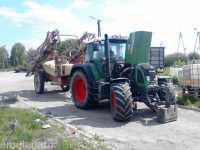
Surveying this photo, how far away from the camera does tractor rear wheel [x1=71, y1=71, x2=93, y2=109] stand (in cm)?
1130

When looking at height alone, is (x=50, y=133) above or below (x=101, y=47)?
below

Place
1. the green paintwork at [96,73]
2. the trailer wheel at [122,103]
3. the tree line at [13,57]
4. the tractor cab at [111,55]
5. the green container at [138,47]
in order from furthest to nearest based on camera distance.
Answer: the tree line at [13,57] < the green paintwork at [96,73] < the tractor cab at [111,55] < the green container at [138,47] < the trailer wheel at [122,103]

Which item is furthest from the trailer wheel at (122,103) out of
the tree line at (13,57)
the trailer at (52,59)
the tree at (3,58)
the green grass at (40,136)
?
the tree at (3,58)

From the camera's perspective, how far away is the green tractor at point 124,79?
30.3 ft

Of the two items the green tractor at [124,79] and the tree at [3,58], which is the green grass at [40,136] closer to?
the green tractor at [124,79]

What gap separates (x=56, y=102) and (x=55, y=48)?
374 centimetres

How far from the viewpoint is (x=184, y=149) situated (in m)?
6.81

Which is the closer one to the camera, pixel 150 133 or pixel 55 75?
pixel 150 133

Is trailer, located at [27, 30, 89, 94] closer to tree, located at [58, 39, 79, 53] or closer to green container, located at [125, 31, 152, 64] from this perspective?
tree, located at [58, 39, 79, 53]

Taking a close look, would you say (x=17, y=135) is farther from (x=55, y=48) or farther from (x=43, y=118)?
(x=55, y=48)

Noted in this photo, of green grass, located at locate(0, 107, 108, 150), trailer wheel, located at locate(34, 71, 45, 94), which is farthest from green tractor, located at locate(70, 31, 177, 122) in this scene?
trailer wheel, located at locate(34, 71, 45, 94)

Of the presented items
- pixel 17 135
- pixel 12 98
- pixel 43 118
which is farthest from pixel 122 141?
pixel 12 98

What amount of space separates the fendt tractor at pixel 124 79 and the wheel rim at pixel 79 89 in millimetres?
62

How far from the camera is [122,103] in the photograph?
9062mm
